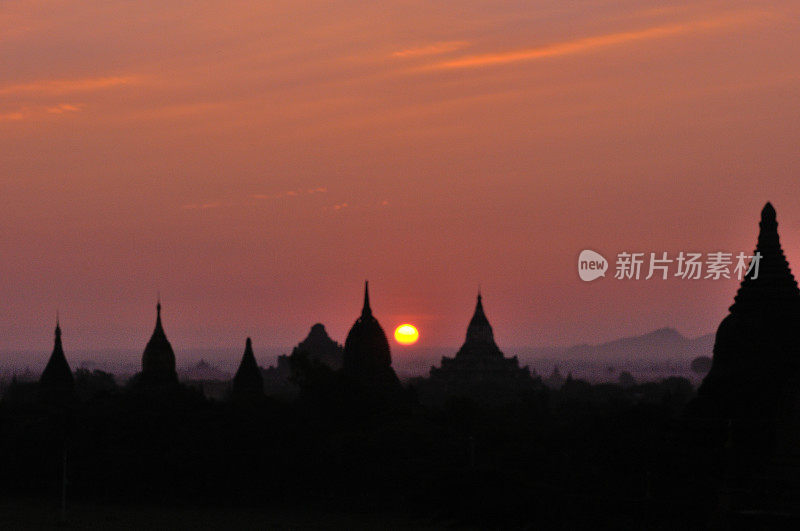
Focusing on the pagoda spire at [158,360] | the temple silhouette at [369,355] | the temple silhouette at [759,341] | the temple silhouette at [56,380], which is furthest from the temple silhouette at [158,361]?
the temple silhouette at [759,341]

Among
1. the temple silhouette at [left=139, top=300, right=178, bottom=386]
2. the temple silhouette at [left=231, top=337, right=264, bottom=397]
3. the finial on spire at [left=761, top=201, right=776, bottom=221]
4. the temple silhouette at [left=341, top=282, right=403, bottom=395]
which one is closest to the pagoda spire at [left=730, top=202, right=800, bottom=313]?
the finial on spire at [left=761, top=201, right=776, bottom=221]

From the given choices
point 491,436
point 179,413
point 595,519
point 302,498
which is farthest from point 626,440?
point 595,519

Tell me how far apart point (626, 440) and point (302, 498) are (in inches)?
720

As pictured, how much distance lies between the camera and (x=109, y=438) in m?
89.8

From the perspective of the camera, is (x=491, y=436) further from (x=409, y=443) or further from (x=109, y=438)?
(x=109, y=438)

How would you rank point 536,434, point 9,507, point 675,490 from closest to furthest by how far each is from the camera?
point 675,490 < point 9,507 < point 536,434

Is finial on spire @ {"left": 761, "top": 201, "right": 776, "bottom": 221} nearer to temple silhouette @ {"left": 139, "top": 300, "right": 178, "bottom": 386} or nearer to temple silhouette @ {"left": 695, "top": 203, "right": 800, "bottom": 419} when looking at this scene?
temple silhouette @ {"left": 695, "top": 203, "right": 800, "bottom": 419}

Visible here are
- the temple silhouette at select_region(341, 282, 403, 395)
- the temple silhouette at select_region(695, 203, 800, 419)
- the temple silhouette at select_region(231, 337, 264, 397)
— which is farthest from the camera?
the temple silhouette at select_region(231, 337, 264, 397)

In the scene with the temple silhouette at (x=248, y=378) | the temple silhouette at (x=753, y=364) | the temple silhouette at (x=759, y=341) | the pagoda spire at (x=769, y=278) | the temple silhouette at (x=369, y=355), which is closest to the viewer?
the temple silhouette at (x=753, y=364)

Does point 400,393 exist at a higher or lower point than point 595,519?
higher

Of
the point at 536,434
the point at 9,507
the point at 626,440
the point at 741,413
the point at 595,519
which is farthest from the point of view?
the point at 536,434

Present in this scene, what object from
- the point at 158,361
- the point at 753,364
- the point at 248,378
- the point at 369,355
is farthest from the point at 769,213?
the point at 158,361

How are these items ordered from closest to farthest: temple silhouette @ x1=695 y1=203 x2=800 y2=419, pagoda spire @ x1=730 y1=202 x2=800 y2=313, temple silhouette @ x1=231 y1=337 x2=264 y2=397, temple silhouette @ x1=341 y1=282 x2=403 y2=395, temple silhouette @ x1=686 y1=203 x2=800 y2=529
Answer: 1. temple silhouette @ x1=686 y1=203 x2=800 y2=529
2. temple silhouette @ x1=695 y1=203 x2=800 y2=419
3. pagoda spire @ x1=730 y1=202 x2=800 y2=313
4. temple silhouette @ x1=341 y1=282 x2=403 y2=395
5. temple silhouette @ x1=231 y1=337 x2=264 y2=397

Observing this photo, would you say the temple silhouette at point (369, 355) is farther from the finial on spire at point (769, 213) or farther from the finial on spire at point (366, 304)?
the finial on spire at point (769, 213)
